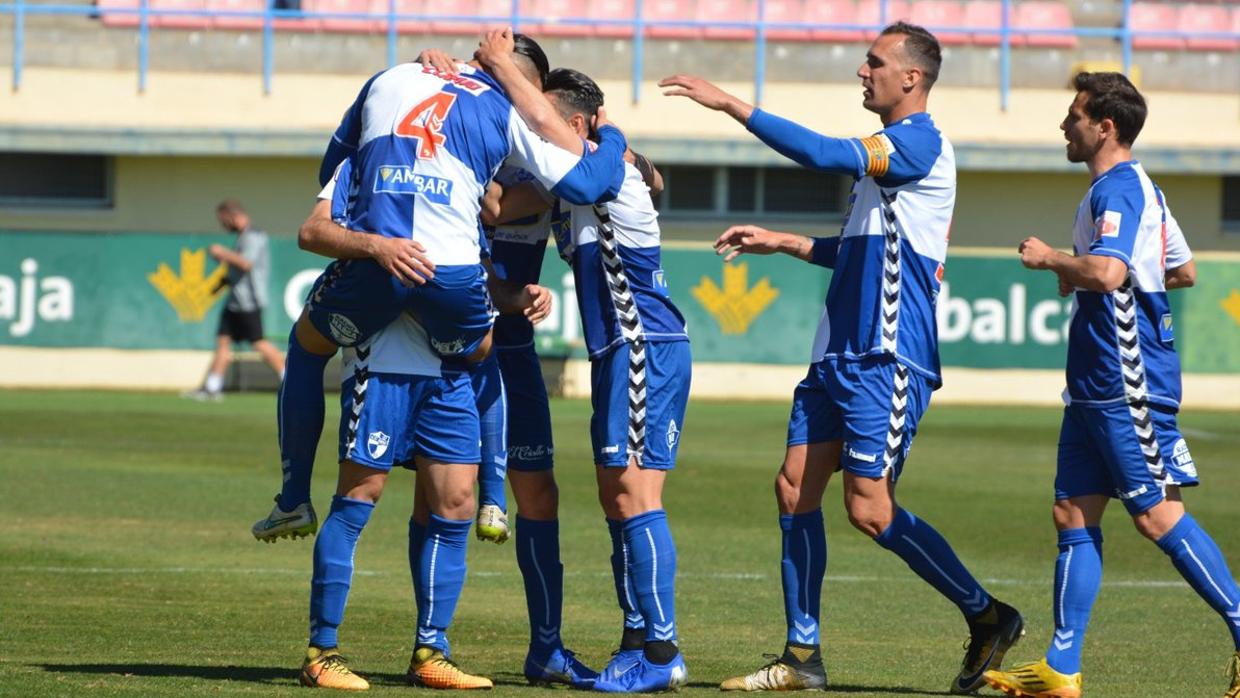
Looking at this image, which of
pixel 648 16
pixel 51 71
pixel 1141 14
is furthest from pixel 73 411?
pixel 1141 14

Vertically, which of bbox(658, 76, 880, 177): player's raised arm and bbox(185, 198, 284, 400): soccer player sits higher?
bbox(658, 76, 880, 177): player's raised arm

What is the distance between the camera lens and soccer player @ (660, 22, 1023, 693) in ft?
22.8

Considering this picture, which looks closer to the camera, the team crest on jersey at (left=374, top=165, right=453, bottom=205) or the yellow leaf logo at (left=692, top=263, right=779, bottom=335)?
the team crest on jersey at (left=374, top=165, right=453, bottom=205)

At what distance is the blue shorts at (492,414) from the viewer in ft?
22.8

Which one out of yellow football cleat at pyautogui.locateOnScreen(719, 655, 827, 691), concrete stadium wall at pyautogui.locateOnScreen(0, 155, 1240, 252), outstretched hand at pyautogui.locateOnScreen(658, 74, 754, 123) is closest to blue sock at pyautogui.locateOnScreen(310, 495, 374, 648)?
yellow football cleat at pyautogui.locateOnScreen(719, 655, 827, 691)

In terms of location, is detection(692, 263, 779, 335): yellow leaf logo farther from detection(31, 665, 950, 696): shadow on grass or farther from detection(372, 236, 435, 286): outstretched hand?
detection(372, 236, 435, 286): outstretched hand

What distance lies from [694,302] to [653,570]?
755 inches

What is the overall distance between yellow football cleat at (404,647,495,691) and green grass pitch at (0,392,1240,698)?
3.1 inches

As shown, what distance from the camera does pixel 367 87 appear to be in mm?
6566

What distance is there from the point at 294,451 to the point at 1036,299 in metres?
20.5

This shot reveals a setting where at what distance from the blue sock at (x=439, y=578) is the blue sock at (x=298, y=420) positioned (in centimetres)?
50

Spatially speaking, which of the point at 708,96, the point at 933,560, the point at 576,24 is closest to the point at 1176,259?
the point at 933,560

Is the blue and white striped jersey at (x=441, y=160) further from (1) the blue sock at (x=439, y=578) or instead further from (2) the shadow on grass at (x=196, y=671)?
(2) the shadow on grass at (x=196, y=671)

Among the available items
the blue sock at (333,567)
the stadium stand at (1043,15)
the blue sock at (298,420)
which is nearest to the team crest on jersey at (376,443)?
the blue sock at (333,567)
